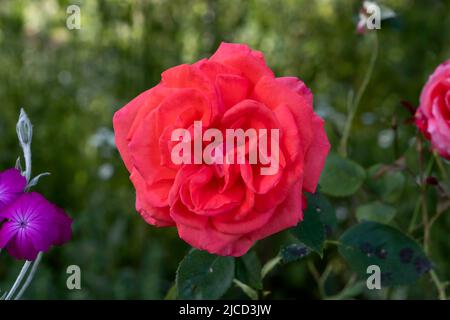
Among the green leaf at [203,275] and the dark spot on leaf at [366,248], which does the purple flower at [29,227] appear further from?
the dark spot on leaf at [366,248]

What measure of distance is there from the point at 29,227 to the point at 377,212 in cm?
45

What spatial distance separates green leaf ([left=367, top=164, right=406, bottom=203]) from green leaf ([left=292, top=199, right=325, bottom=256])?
0.26 metres

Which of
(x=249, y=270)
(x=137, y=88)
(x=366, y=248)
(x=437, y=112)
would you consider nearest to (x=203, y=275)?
(x=249, y=270)

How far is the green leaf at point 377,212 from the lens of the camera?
0.92m

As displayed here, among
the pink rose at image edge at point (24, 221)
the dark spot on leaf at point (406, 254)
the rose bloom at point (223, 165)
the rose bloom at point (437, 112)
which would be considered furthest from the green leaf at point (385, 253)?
the pink rose at image edge at point (24, 221)

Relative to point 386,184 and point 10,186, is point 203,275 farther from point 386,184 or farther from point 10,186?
point 386,184

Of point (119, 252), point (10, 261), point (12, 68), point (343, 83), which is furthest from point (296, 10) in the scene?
point (10, 261)

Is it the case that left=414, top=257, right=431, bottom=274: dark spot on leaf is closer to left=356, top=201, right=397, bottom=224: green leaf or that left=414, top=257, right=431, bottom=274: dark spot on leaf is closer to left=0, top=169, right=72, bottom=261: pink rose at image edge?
left=356, top=201, right=397, bottom=224: green leaf

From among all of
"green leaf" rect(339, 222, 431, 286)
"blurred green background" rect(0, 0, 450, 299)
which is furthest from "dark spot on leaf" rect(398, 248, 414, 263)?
"blurred green background" rect(0, 0, 450, 299)

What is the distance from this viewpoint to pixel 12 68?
6.12ft

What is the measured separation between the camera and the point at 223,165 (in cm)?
61

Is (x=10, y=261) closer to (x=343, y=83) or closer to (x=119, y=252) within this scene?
(x=119, y=252)

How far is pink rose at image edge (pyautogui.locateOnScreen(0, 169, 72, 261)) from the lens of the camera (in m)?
0.66

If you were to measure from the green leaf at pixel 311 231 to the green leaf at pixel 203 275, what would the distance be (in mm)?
85
